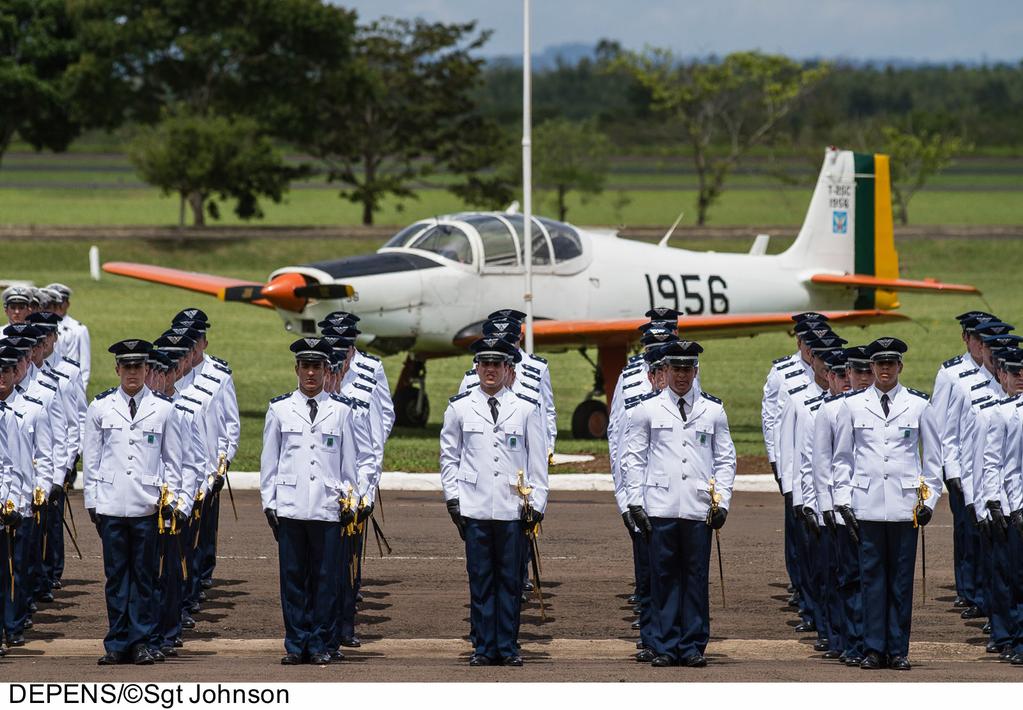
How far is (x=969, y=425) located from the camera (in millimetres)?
11242

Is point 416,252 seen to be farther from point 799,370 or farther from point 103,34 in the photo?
point 103,34

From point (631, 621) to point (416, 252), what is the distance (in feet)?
33.3

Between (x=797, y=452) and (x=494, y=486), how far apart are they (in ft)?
7.21

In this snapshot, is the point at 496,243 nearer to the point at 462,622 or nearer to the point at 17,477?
the point at 462,622

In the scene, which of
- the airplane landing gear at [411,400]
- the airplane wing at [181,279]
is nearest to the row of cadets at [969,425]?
the airplane landing gear at [411,400]

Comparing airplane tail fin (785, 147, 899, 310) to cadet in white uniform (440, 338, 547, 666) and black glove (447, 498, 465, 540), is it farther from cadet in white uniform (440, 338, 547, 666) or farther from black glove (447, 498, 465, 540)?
black glove (447, 498, 465, 540)

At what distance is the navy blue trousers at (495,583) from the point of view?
33.6 feet

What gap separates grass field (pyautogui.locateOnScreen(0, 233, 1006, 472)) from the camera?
81.1 ft

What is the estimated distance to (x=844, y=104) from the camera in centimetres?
12338

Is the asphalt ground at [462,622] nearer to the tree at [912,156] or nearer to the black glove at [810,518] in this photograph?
the black glove at [810,518]

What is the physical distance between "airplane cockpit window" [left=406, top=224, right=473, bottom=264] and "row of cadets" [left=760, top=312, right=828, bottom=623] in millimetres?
8372

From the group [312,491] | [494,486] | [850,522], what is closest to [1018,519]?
[850,522]

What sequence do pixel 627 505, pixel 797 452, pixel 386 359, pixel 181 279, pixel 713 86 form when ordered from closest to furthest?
pixel 627 505 → pixel 797 452 → pixel 181 279 → pixel 386 359 → pixel 713 86

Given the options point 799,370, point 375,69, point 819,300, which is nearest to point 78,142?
point 375,69
